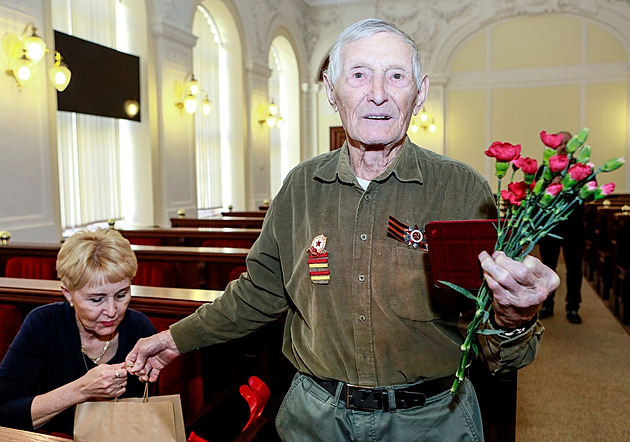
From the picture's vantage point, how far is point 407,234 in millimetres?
1253

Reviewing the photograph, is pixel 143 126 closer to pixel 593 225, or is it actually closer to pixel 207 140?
pixel 207 140

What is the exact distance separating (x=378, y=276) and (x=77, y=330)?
1.22m

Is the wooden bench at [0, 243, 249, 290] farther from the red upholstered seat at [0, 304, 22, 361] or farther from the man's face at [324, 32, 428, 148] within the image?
the man's face at [324, 32, 428, 148]

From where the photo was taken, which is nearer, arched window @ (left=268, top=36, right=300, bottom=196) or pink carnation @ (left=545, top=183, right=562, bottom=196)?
pink carnation @ (left=545, top=183, right=562, bottom=196)

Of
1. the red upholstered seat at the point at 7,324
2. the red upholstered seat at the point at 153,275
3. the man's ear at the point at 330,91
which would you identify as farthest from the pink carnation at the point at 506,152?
the red upholstered seat at the point at 153,275

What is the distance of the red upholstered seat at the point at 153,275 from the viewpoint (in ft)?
12.2

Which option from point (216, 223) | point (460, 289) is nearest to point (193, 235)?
point (216, 223)

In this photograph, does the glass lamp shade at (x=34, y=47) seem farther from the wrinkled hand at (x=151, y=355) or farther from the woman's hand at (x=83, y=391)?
the wrinkled hand at (x=151, y=355)

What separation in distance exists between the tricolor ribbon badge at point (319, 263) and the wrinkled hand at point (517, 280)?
44 centimetres

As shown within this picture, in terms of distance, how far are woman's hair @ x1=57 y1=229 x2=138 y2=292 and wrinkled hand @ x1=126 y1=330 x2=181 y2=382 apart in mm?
374

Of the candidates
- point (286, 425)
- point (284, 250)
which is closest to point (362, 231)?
point (284, 250)

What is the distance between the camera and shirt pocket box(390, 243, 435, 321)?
4.05 ft

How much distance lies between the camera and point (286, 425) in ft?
4.59

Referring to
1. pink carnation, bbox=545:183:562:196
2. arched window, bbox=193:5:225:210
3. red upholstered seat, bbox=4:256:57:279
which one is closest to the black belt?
pink carnation, bbox=545:183:562:196
